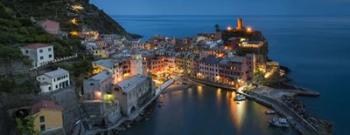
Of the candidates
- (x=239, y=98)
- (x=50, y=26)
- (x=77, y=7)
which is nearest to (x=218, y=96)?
(x=239, y=98)

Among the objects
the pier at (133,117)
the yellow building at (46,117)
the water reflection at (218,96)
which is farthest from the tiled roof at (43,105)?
the water reflection at (218,96)

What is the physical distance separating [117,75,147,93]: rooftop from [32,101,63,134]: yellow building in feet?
18.0

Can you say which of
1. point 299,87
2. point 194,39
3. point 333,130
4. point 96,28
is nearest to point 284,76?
point 299,87

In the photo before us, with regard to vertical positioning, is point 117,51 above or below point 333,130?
above

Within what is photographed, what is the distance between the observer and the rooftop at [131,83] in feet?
70.4

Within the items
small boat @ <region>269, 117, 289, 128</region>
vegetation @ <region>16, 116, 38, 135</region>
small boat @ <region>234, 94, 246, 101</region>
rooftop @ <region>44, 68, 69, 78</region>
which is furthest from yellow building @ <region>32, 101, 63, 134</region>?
small boat @ <region>234, 94, 246, 101</region>

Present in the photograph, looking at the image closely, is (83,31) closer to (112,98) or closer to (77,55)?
(77,55)

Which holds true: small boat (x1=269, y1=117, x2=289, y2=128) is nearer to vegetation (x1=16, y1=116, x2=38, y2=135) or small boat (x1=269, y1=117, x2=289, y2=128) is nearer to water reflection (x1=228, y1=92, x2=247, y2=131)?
water reflection (x1=228, y1=92, x2=247, y2=131)

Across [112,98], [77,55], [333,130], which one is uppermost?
[77,55]

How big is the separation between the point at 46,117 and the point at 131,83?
732 cm

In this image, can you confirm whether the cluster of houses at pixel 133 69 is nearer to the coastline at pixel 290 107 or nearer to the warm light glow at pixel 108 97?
the warm light glow at pixel 108 97

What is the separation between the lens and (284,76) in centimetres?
3111

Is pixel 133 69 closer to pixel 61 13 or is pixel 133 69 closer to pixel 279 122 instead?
pixel 279 122

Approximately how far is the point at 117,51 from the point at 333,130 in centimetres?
1827
